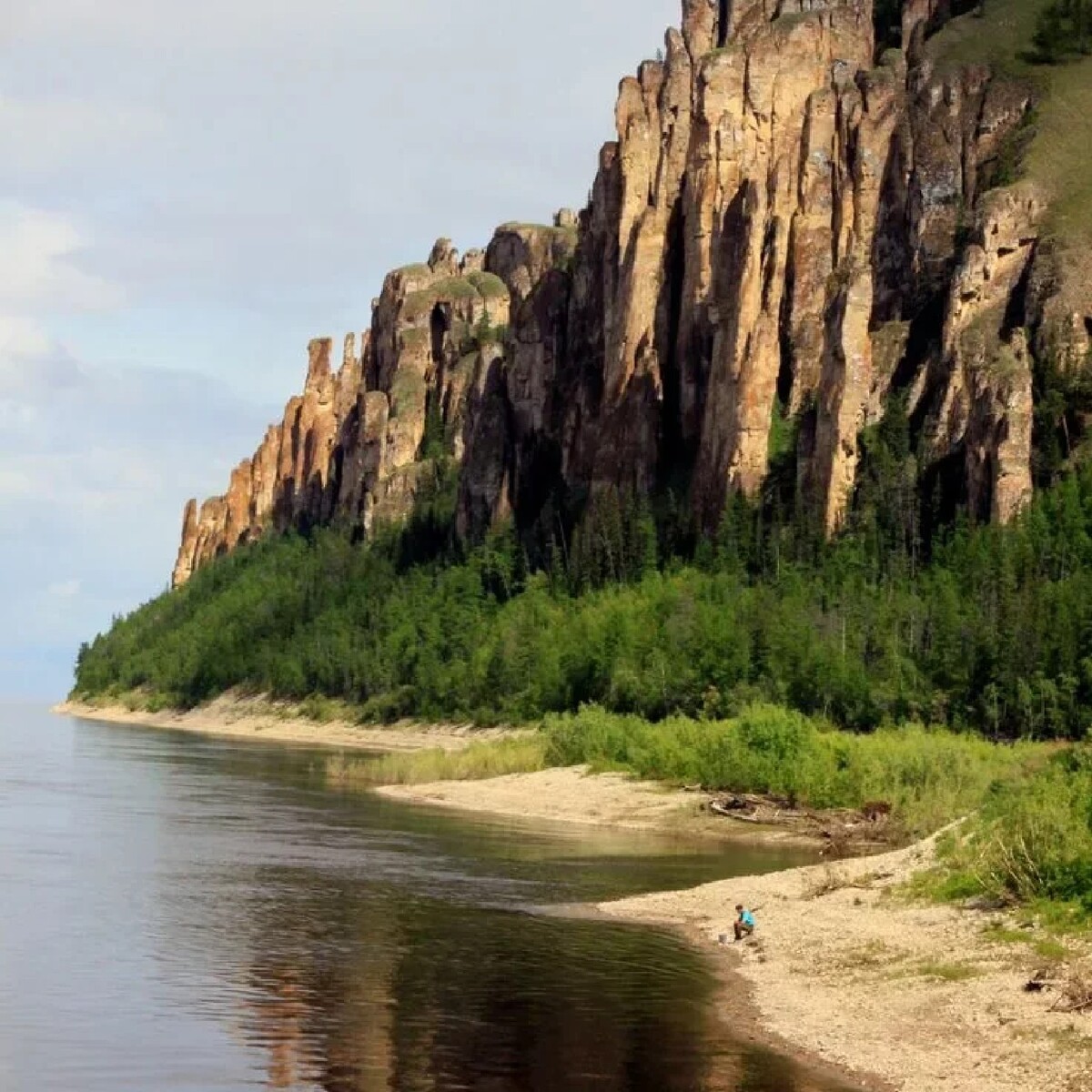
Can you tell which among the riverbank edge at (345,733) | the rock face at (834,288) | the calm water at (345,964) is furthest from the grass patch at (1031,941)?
the rock face at (834,288)

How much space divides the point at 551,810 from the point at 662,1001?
4624cm

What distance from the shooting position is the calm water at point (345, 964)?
1224 inches

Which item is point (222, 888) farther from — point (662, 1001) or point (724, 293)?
point (724, 293)

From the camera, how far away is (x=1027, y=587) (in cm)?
11244

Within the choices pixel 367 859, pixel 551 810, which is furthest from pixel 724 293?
pixel 367 859

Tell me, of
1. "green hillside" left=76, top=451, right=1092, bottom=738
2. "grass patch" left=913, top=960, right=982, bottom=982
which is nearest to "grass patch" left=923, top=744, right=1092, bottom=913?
"grass patch" left=913, top=960, right=982, bottom=982

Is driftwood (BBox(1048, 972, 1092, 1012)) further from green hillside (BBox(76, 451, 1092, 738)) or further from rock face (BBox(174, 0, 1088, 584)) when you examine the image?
rock face (BBox(174, 0, 1088, 584))

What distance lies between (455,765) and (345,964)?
59.7 metres

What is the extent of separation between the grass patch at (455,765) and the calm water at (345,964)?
21714mm

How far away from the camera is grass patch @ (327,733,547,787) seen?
322 ft

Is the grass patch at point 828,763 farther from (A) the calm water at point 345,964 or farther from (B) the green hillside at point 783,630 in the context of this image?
(B) the green hillside at point 783,630

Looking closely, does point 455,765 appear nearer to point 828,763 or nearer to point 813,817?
point 828,763

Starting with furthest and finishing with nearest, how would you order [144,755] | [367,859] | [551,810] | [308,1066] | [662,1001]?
[144,755]
[551,810]
[367,859]
[662,1001]
[308,1066]

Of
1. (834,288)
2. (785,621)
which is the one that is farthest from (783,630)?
(834,288)
